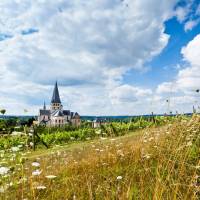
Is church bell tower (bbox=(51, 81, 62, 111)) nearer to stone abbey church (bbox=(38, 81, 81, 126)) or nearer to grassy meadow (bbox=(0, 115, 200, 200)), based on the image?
stone abbey church (bbox=(38, 81, 81, 126))

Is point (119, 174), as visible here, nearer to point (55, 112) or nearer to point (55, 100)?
point (55, 112)

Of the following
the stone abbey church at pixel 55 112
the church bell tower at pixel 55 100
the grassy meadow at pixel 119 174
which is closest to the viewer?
the grassy meadow at pixel 119 174

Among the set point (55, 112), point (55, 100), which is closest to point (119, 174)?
point (55, 112)

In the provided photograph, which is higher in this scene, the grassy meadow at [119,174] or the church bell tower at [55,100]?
the church bell tower at [55,100]

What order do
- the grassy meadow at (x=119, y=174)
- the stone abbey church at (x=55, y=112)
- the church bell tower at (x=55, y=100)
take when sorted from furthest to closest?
the church bell tower at (x=55, y=100) → the stone abbey church at (x=55, y=112) → the grassy meadow at (x=119, y=174)

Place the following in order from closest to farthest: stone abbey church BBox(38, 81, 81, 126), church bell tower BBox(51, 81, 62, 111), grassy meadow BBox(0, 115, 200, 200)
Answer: grassy meadow BBox(0, 115, 200, 200) < stone abbey church BBox(38, 81, 81, 126) < church bell tower BBox(51, 81, 62, 111)

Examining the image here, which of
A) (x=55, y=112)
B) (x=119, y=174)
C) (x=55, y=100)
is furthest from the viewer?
(x=55, y=100)

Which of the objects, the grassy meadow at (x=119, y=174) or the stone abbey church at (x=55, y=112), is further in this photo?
the stone abbey church at (x=55, y=112)

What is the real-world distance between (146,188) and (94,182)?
3.05 ft

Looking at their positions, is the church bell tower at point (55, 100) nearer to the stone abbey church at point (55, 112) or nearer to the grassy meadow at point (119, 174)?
the stone abbey church at point (55, 112)

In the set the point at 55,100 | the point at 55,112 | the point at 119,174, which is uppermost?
the point at 55,100

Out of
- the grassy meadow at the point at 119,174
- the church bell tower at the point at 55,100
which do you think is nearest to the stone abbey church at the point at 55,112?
the church bell tower at the point at 55,100

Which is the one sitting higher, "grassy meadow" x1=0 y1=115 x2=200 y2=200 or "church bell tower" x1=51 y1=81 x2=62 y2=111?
"church bell tower" x1=51 y1=81 x2=62 y2=111

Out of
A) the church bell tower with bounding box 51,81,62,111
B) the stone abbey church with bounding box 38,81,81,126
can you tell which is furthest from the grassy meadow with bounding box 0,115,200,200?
the church bell tower with bounding box 51,81,62,111
